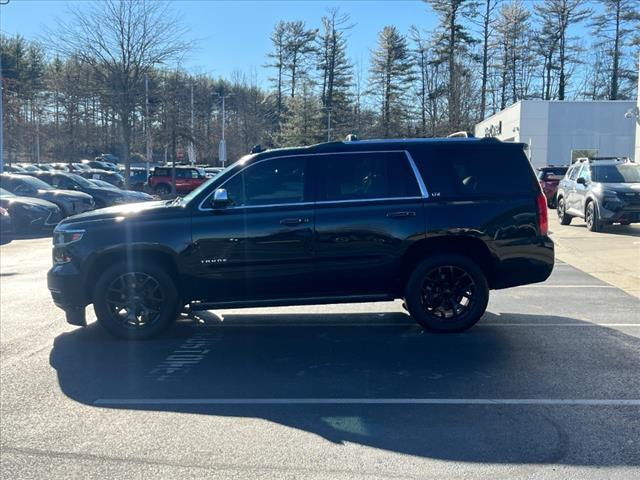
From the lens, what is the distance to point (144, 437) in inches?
177

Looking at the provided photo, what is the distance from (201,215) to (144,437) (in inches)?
112

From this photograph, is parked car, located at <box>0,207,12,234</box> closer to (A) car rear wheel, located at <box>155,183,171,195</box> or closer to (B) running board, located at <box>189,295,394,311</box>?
(B) running board, located at <box>189,295,394,311</box>

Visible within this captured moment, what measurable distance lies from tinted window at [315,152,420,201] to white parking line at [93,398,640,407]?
2.46m

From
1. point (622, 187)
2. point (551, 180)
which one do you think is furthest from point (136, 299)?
point (551, 180)

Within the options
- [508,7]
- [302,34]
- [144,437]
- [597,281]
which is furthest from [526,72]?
[144,437]

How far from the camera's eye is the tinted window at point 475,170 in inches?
278

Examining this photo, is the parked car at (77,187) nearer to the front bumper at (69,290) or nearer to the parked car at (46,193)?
the parked car at (46,193)

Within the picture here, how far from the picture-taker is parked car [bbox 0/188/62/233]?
1886 centimetres

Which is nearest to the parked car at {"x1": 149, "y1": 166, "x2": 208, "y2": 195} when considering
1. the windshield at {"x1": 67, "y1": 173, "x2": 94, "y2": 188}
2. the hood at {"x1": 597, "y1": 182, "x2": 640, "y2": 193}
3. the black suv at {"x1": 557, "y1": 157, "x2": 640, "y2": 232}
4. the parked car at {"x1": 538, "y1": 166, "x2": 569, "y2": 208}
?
the windshield at {"x1": 67, "y1": 173, "x2": 94, "y2": 188}

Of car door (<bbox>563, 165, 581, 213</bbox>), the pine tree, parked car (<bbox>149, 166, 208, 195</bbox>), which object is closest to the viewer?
car door (<bbox>563, 165, 581, 213</bbox>)

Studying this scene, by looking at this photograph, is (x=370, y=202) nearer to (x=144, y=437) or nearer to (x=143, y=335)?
(x=143, y=335)

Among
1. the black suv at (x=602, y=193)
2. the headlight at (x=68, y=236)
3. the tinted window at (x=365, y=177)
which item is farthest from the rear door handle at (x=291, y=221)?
the black suv at (x=602, y=193)

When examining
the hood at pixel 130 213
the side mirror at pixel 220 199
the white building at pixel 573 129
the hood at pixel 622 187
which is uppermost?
the white building at pixel 573 129

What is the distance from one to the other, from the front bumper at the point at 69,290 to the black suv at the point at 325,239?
1 cm
